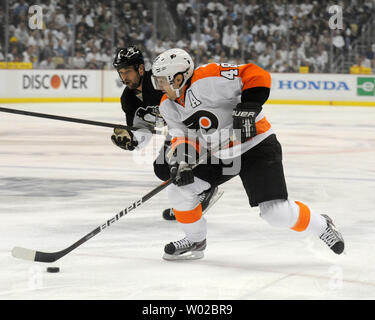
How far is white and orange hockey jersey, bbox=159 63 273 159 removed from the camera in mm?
3539

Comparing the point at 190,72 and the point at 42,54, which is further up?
the point at 190,72

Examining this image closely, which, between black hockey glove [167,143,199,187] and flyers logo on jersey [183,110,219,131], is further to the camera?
flyers logo on jersey [183,110,219,131]

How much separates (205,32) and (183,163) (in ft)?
49.0

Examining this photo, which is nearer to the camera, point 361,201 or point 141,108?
point 141,108

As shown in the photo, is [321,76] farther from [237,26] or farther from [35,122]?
[35,122]

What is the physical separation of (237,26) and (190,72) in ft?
48.6

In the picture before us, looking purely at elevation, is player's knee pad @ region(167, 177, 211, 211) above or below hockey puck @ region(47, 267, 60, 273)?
above

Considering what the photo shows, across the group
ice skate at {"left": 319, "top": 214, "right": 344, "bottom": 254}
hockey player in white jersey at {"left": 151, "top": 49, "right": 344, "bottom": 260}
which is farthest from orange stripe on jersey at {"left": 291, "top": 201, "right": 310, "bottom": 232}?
ice skate at {"left": 319, "top": 214, "right": 344, "bottom": 254}

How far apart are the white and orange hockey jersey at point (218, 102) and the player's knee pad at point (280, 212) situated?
0.98ft

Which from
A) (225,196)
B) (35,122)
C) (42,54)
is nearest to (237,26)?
(42,54)

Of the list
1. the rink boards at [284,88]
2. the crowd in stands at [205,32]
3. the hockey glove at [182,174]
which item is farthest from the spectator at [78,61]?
the hockey glove at [182,174]

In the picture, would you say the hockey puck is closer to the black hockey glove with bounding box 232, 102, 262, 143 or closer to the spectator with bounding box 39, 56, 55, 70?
the black hockey glove with bounding box 232, 102, 262, 143

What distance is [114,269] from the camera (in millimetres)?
3383

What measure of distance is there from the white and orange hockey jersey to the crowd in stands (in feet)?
42.1
